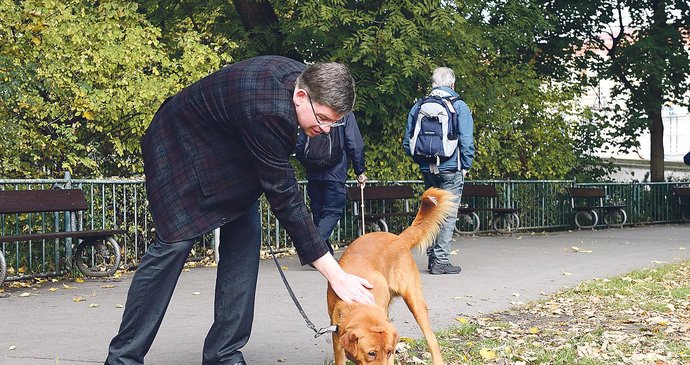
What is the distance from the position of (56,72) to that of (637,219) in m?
15.7

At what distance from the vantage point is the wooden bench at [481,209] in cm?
1677

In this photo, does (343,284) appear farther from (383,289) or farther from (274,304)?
(274,304)

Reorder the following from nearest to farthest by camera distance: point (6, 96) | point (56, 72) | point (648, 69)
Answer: point (6, 96)
point (56, 72)
point (648, 69)

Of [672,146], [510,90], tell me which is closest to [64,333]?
[510,90]

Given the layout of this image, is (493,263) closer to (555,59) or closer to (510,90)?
(510,90)

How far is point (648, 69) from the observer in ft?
70.5

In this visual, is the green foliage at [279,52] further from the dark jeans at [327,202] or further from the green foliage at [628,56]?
the dark jeans at [327,202]

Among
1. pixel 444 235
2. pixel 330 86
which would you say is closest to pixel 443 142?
pixel 444 235

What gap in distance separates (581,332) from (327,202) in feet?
12.1

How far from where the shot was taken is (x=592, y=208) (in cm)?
1947

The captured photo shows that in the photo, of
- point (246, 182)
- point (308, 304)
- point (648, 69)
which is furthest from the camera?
point (648, 69)

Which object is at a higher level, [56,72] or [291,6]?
[291,6]

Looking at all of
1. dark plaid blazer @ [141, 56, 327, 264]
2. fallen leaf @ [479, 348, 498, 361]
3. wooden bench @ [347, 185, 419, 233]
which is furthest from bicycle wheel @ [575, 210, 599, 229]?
dark plaid blazer @ [141, 56, 327, 264]

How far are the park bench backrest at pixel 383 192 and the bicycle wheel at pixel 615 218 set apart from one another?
737cm
